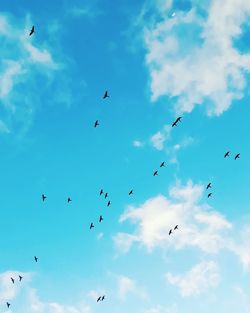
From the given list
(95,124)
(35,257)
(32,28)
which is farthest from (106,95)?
(35,257)

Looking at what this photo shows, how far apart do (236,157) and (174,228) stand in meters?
13.6

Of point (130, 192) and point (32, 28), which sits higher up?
point (130, 192)

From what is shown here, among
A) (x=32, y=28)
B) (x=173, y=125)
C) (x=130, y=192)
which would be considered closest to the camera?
(x=32, y=28)

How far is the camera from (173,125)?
42844 mm

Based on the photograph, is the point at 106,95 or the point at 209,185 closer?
the point at 106,95

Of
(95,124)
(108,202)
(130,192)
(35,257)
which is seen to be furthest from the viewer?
(35,257)

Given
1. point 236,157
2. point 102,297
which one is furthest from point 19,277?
point 236,157

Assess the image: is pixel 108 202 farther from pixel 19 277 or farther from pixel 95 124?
pixel 19 277

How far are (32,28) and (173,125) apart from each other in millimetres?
17764

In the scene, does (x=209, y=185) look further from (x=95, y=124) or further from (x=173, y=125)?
(x=95, y=124)

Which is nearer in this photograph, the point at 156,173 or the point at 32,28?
the point at 32,28

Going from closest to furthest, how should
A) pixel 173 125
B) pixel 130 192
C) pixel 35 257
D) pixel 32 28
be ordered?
pixel 32 28, pixel 173 125, pixel 130 192, pixel 35 257

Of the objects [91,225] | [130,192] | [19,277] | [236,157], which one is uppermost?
[236,157]

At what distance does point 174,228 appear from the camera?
55.7m
